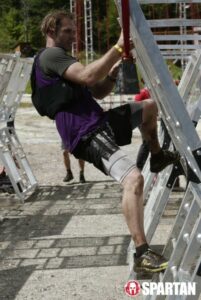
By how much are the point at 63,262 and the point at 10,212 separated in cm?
241

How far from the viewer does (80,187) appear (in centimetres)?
910

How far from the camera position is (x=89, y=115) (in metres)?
3.79

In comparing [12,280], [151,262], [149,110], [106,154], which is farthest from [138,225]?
[12,280]

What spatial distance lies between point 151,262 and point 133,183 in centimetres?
47

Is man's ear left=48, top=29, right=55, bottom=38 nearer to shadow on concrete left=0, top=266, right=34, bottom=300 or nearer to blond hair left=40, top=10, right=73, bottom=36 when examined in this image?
blond hair left=40, top=10, right=73, bottom=36

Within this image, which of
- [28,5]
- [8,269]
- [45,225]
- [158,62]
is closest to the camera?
[158,62]

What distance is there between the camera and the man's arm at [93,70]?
3332 millimetres

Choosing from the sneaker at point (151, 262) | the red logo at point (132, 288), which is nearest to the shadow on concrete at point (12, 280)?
the red logo at point (132, 288)

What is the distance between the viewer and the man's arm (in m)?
3.33

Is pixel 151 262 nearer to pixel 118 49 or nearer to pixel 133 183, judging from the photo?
pixel 133 183

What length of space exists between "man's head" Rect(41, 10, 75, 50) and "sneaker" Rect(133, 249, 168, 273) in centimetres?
149

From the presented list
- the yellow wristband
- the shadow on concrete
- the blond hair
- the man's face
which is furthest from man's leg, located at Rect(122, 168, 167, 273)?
the shadow on concrete

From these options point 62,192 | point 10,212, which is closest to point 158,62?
point 10,212

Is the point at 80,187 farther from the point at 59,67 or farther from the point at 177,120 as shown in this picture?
the point at 177,120
